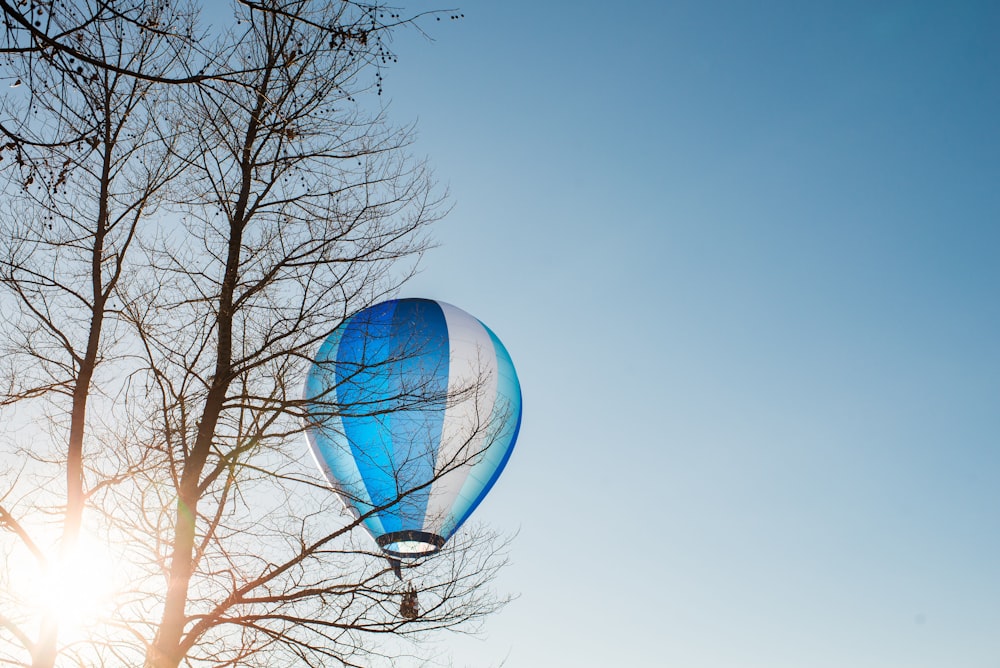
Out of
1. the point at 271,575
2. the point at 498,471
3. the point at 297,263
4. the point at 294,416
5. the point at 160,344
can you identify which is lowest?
the point at 271,575

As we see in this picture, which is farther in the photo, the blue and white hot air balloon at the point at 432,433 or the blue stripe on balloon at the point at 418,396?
the blue and white hot air balloon at the point at 432,433

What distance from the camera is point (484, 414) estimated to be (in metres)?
13.9

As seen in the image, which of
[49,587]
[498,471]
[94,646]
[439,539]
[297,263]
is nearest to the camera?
[49,587]

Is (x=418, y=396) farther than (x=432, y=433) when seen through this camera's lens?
No

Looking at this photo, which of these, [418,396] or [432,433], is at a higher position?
[432,433]

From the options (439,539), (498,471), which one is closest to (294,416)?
(439,539)

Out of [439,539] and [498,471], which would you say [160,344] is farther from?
[498,471]

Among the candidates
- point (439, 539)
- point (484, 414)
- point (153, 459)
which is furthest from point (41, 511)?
point (484, 414)

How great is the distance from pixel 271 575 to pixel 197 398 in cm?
126

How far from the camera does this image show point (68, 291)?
228 inches

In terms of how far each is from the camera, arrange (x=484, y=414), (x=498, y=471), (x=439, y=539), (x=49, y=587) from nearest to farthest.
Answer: (x=49, y=587)
(x=439, y=539)
(x=484, y=414)
(x=498, y=471)

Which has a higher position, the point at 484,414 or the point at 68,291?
the point at 484,414

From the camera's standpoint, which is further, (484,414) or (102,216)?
(484,414)

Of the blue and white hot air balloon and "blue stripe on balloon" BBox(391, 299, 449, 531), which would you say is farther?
the blue and white hot air balloon
